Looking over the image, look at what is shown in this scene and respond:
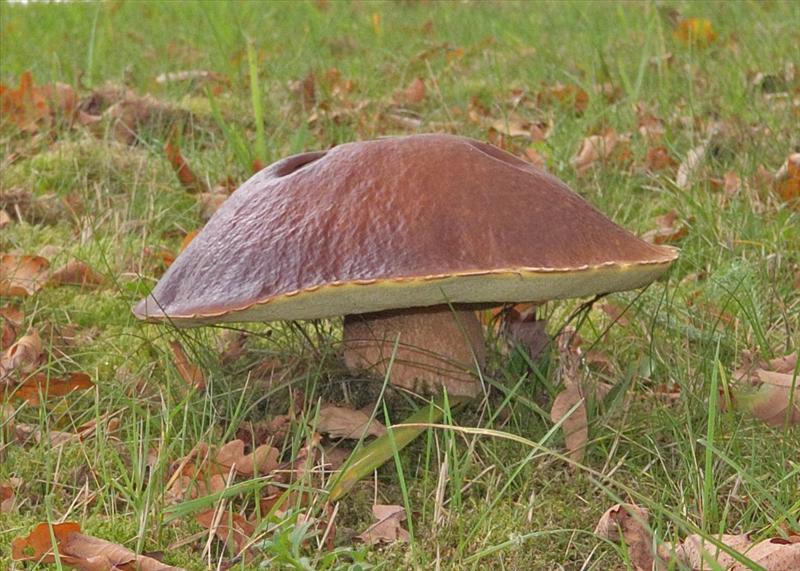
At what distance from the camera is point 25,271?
2889mm

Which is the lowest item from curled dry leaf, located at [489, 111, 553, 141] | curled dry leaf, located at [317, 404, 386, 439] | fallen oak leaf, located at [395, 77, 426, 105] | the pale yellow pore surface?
curled dry leaf, located at [489, 111, 553, 141]

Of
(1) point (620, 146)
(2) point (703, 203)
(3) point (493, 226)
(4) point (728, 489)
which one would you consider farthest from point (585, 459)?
(1) point (620, 146)

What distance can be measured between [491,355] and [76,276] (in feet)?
4.15

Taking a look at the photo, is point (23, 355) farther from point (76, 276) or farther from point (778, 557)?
point (778, 557)

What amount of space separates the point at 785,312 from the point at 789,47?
7.40 feet

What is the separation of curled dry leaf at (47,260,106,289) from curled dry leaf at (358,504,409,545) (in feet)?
4.63

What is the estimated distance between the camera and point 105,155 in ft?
12.1

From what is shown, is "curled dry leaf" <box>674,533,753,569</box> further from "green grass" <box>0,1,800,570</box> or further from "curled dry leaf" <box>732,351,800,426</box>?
"curled dry leaf" <box>732,351,800,426</box>

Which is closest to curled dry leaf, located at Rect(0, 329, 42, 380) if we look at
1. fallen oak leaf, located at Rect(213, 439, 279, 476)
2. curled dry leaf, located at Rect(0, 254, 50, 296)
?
curled dry leaf, located at Rect(0, 254, 50, 296)

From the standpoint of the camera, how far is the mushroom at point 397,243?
1712mm

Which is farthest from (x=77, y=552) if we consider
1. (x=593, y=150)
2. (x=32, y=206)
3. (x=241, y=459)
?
(x=593, y=150)

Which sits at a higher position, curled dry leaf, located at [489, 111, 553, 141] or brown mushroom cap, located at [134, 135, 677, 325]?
brown mushroom cap, located at [134, 135, 677, 325]

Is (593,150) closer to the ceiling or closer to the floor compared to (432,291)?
closer to the floor

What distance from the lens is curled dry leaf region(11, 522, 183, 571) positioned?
160 centimetres
